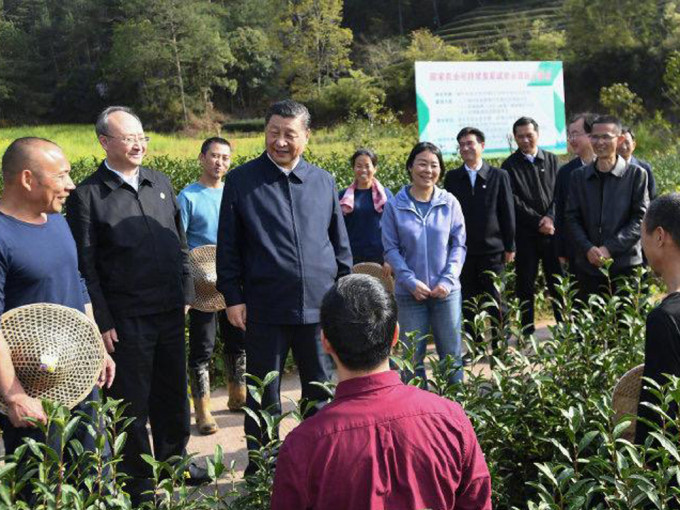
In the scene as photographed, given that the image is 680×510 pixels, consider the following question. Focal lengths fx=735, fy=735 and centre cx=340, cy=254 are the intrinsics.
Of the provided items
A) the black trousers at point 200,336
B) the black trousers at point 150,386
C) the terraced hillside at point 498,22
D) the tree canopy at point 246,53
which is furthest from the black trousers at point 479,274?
the terraced hillside at point 498,22

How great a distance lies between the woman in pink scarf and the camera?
6.16m

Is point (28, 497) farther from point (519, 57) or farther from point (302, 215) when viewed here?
point (519, 57)

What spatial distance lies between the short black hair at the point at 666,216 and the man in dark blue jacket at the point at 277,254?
1692 mm

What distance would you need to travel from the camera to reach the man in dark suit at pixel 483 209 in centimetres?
591

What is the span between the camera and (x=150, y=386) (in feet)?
12.5

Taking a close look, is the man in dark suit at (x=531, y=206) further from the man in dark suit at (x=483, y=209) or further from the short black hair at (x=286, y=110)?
the short black hair at (x=286, y=110)

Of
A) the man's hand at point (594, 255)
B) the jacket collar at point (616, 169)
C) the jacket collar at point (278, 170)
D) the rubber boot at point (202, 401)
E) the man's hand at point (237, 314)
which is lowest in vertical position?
the rubber boot at point (202, 401)

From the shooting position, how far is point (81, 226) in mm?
3543

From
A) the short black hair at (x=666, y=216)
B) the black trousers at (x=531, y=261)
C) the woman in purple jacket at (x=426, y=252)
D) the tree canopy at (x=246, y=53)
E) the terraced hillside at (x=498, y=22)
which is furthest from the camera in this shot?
the terraced hillside at (x=498, y=22)

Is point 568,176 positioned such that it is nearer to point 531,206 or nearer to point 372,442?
point 531,206

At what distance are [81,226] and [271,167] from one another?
3.23 feet

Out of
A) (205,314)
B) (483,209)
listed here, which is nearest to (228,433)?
(205,314)

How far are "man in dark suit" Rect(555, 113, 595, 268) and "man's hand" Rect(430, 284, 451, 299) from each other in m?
1.72

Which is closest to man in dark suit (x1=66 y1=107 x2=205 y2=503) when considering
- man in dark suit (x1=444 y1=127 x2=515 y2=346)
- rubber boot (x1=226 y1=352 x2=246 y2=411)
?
rubber boot (x1=226 y1=352 x2=246 y2=411)
